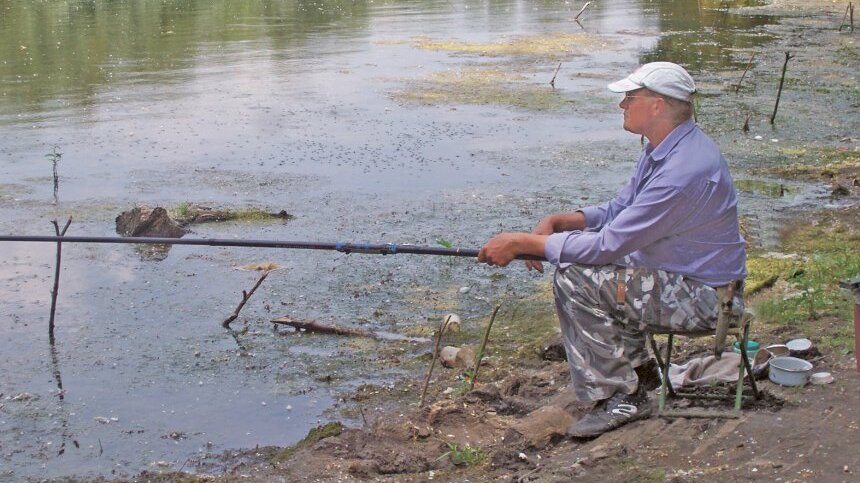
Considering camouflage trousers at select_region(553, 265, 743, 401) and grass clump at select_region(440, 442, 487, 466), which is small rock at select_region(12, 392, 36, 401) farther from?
camouflage trousers at select_region(553, 265, 743, 401)

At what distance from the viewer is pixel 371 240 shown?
8.66 m

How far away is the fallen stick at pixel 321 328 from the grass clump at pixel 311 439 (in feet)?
4.63

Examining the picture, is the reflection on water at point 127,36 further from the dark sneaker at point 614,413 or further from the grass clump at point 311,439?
the dark sneaker at point 614,413

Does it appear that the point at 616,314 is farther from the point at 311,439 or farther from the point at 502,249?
the point at 311,439

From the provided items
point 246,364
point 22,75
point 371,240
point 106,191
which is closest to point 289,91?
point 22,75

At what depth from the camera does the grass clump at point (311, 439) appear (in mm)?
5172

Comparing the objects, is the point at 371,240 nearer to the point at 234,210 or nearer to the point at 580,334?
the point at 234,210

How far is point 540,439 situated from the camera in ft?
15.5

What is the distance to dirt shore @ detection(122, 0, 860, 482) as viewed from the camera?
4102 mm

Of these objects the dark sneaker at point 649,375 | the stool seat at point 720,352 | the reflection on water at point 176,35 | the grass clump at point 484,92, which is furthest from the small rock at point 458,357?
the reflection on water at point 176,35

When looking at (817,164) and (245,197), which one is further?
(817,164)

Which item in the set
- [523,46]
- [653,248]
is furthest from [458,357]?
[523,46]

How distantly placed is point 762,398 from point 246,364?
3.14 m

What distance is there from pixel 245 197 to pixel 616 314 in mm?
6165
